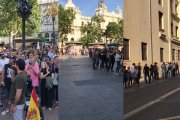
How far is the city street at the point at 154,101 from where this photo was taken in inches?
44.0

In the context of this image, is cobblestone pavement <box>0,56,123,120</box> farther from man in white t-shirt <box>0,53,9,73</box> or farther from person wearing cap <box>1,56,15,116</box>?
man in white t-shirt <box>0,53,9,73</box>

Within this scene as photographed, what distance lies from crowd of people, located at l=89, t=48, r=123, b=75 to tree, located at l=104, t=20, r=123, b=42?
4 cm

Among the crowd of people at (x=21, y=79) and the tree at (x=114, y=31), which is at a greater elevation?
the tree at (x=114, y=31)

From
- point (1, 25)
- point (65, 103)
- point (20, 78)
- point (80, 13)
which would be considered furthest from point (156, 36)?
point (1, 25)

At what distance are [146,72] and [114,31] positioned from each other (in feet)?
0.54

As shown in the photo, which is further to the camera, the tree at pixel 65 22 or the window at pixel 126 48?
the tree at pixel 65 22

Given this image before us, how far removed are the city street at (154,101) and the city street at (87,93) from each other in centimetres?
7

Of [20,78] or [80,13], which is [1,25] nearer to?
[20,78]

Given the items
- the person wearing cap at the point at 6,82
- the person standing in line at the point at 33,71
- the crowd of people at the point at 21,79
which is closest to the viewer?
the crowd of people at the point at 21,79

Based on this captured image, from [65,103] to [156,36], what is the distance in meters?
0.38

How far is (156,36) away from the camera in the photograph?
1.14 metres

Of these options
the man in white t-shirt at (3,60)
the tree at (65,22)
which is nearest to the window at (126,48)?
the tree at (65,22)

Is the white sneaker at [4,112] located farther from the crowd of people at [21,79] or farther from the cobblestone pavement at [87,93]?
the cobblestone pavement at [87,93]

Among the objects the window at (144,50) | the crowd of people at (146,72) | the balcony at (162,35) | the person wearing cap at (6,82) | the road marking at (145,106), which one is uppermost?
the balcony at (162,35)
